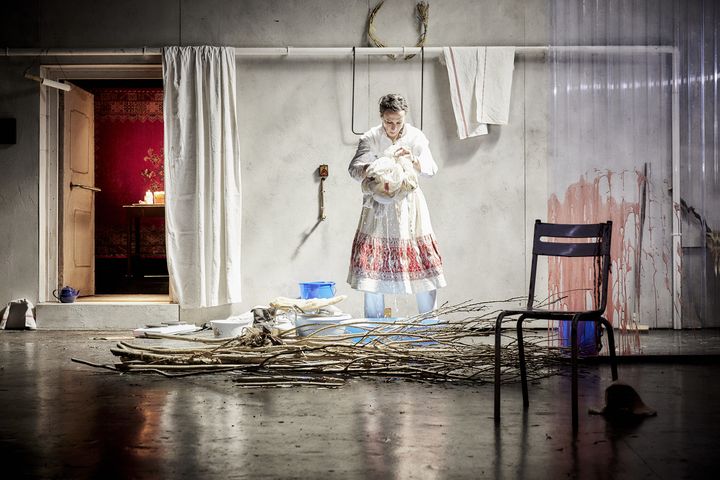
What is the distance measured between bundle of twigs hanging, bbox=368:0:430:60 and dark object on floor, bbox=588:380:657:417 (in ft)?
14.3

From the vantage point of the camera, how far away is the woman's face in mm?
4984

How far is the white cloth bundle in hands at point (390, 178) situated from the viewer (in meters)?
4.77

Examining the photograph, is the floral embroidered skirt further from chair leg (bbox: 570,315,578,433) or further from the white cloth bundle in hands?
chair leg (bbox: 570,315,578,433)

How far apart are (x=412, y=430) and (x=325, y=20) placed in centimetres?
483

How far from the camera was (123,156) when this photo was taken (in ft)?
34.1

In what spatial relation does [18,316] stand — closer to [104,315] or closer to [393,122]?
[104,315]

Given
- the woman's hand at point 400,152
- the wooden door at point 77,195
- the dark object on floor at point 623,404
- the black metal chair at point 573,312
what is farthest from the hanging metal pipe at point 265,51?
the dark object on floor at point 623,404

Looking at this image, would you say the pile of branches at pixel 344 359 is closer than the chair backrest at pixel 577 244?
No

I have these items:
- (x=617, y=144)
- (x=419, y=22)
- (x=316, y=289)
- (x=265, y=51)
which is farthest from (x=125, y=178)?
(x=617, y=144)

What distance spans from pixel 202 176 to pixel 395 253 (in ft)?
7.62

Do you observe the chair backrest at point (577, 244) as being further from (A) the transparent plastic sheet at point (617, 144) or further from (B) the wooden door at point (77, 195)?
(B) the wooden door at point (77, 195)

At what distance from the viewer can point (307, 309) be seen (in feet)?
15.9

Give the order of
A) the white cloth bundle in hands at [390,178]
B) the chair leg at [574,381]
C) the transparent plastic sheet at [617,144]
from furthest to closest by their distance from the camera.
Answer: the white cloth bundle in hands at [390,178], the transparent plastic sheet at [617,144], the chair leg at [574,381]

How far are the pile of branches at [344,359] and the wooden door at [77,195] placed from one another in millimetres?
3377
